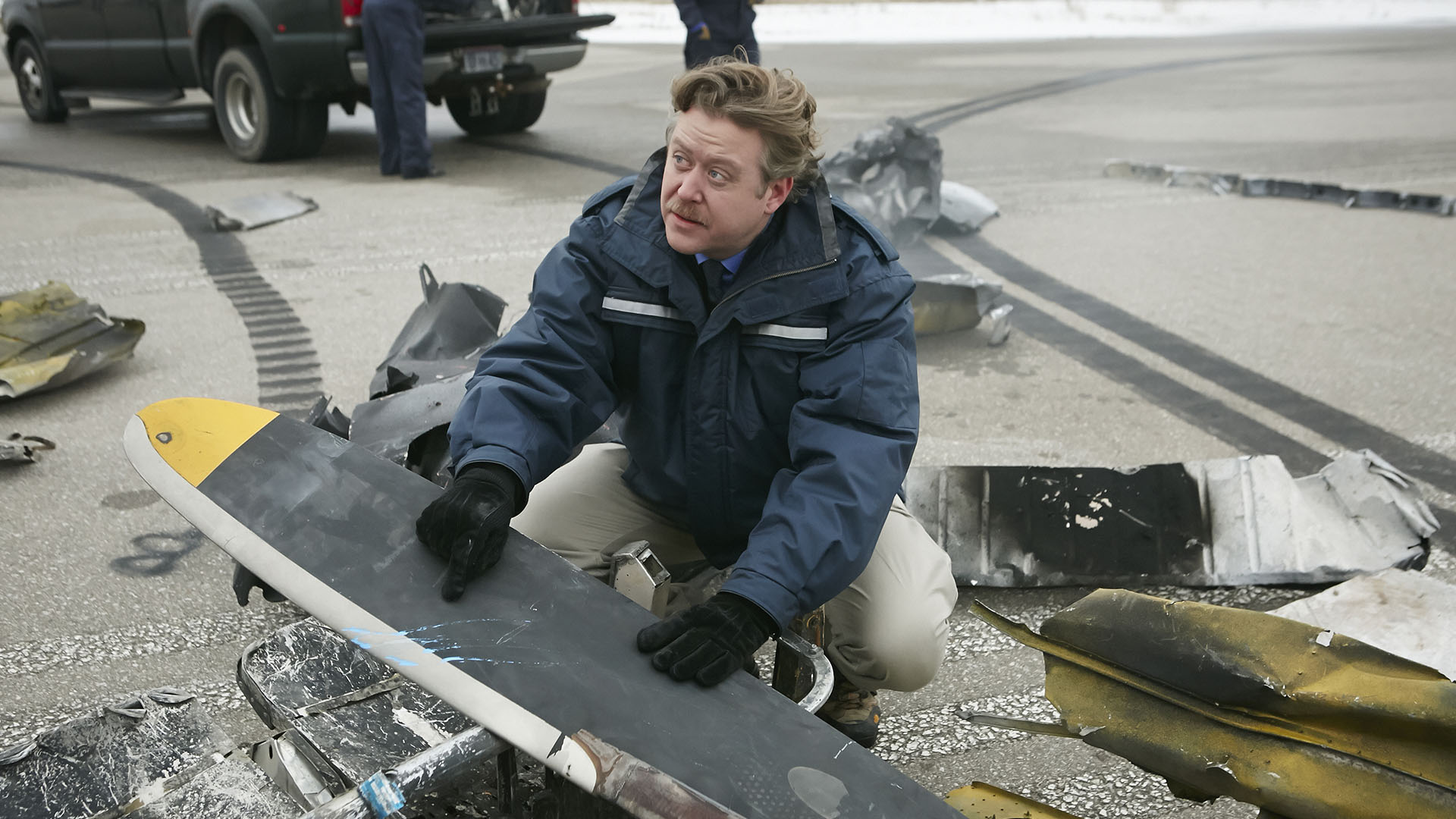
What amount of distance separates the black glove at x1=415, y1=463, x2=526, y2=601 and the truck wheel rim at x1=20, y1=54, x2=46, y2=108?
912 centimetres

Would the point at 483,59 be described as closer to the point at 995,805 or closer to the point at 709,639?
the point at 709,639

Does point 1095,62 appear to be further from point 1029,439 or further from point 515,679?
point 515,679

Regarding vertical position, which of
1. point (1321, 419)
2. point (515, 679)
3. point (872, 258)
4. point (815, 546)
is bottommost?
point (1321, 419)

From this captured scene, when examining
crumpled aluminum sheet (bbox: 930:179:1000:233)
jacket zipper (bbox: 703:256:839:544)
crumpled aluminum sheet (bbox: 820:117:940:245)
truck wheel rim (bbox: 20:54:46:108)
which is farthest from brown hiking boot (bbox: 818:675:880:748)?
truck wheel rim (bbox: 20:54:46:108)

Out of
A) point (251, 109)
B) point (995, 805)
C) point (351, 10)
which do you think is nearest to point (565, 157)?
point (351, 10)

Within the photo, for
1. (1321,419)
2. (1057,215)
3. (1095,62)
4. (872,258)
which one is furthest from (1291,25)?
(872,258)

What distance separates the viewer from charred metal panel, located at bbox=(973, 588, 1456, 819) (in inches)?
66.5

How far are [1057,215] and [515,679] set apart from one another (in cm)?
555

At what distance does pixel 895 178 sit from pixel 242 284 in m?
3.25

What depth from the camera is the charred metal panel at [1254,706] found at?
169 cm

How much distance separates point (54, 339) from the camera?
3.84 meters

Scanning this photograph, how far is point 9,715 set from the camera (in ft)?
7.53

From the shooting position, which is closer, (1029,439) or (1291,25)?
(1029,439)

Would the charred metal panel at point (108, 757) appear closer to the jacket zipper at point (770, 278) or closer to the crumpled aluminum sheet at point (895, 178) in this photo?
the jacket zipper at point (770, 278)
